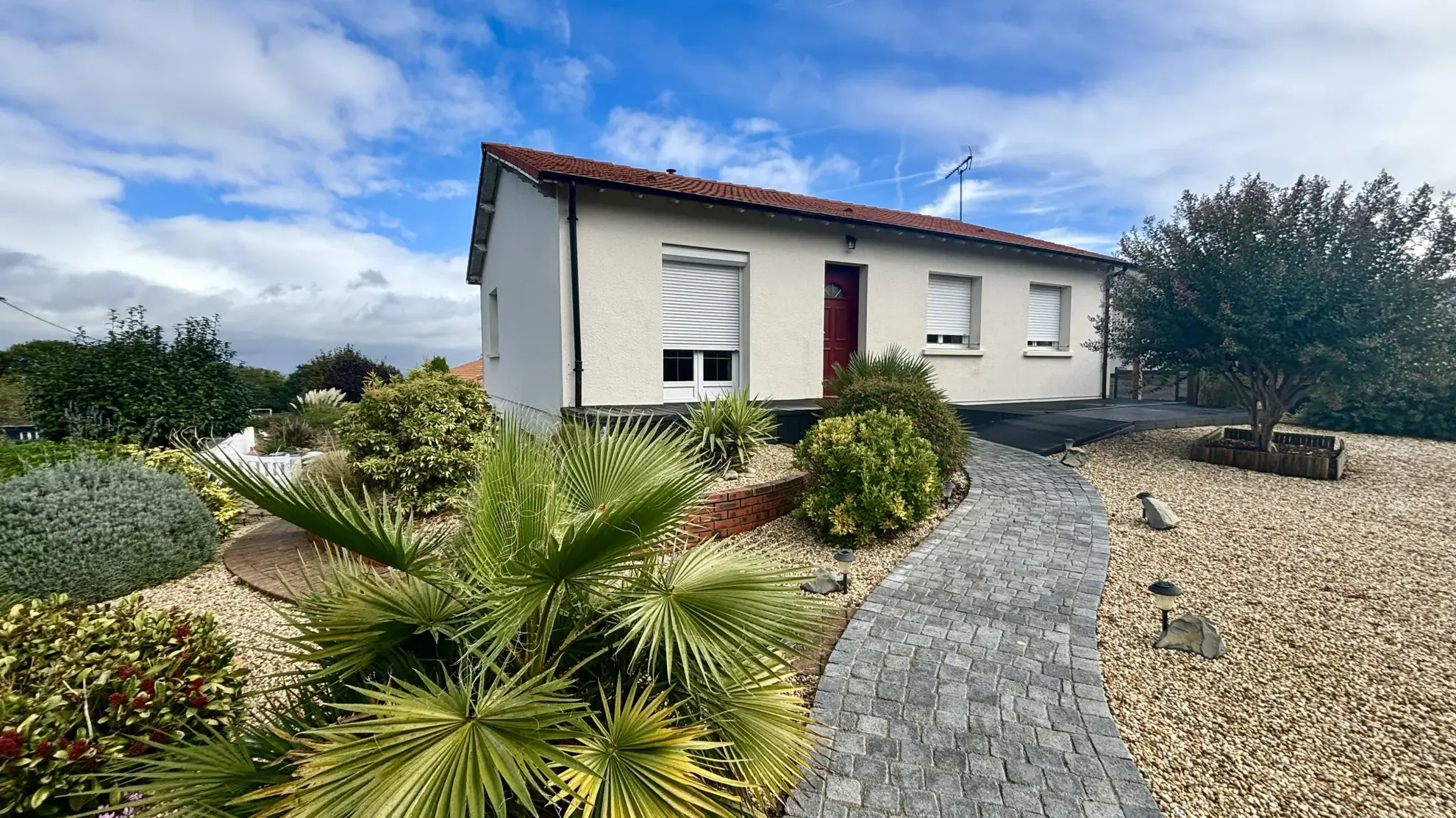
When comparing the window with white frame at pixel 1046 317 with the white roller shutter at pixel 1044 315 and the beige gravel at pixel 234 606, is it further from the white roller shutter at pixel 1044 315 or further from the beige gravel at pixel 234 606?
the beige gravel at pixel 234 606

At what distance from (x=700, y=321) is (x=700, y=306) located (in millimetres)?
265

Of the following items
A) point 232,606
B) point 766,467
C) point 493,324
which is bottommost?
point 232,606

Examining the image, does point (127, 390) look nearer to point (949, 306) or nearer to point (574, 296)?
point (574, 296)

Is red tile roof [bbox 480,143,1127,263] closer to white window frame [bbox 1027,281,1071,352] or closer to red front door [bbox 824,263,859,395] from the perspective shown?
white window frame [bbox 1027,281,1071,352]

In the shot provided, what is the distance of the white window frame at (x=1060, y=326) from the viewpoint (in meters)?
12.7

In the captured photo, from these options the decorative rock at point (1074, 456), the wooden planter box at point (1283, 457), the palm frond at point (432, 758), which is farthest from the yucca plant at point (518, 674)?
the wooden planter box at point (1283, 457)

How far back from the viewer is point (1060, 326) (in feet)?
42.9

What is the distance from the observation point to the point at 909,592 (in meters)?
4.21

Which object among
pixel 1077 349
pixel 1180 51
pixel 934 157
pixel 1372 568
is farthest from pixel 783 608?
pixel 934 157

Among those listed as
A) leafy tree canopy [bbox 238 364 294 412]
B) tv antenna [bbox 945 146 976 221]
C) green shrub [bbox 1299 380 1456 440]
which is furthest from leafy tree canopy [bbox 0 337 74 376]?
green shrub [bbox 1299 380 1456 440]

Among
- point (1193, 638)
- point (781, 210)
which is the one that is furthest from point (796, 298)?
point (1193, 638)

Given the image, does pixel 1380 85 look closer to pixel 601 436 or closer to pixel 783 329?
pixel 783 329

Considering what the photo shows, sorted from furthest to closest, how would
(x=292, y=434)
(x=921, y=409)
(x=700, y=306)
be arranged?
(x=292, y=434)
(x=700, y=306)
(x=921, y=409)

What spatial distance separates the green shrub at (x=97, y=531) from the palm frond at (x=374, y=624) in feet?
13.9
